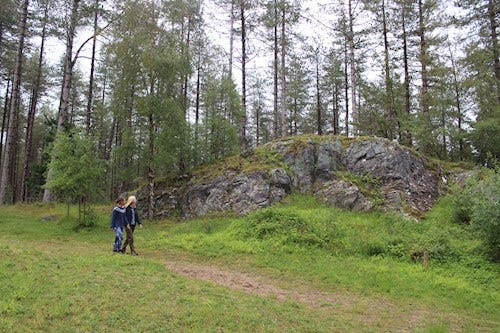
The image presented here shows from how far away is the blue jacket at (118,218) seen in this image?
416 inches

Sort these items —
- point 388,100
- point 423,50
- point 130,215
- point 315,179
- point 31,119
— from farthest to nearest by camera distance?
point 31,119 < point 423,50 < point 388,100 < point 315,179 < point 130,215

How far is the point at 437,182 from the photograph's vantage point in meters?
17.2

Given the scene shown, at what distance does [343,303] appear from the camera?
7.69 m

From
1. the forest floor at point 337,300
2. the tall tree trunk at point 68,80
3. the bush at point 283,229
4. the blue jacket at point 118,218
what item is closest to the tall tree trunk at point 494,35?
the bush at point 283,229

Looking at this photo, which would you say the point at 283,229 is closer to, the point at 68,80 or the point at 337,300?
the point at 337,300

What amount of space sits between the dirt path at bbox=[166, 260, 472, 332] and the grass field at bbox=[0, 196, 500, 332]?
32 millimetres

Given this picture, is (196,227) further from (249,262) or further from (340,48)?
(340,48)

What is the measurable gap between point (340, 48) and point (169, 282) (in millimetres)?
20731

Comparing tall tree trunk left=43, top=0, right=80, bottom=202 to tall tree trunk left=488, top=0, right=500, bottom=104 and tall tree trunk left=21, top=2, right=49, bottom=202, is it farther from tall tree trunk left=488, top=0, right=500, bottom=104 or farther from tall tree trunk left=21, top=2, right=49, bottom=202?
tall tree trunk left=488, top=0, right=500, bottom=104

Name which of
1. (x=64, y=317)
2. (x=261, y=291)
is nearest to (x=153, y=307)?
(x=64, y=317)

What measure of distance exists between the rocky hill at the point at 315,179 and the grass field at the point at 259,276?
2.90 ft

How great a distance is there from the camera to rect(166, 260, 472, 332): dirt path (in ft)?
22.0

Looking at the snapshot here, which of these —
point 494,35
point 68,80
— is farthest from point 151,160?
point 494,35

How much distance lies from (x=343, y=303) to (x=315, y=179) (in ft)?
31.1
